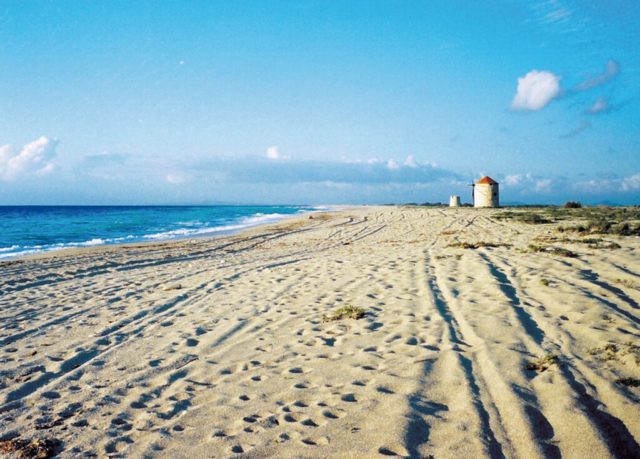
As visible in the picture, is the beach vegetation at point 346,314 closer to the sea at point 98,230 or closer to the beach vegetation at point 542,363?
the beach vegetation at point 542,363

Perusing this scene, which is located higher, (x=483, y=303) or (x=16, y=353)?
(x=483, y=303)

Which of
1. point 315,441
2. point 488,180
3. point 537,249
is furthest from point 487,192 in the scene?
point 315,441

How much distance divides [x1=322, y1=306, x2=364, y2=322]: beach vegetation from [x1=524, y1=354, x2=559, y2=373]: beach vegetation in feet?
7.50

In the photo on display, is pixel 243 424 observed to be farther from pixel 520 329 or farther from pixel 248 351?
pixel 520 329

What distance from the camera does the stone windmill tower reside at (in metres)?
40.5

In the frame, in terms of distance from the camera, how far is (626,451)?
237 centimetres

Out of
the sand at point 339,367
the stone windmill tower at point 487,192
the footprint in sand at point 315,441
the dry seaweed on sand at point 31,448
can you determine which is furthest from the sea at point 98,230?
the stone windmill tower at point 487,192

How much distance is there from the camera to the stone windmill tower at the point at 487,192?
1596 inches

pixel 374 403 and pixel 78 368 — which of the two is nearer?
pixel 374 403

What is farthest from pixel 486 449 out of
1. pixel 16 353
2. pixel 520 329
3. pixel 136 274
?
pixel 136 274

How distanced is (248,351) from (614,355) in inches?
150

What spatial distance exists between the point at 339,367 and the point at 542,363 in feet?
6.50

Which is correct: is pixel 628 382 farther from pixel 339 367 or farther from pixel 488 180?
pixel 488 180

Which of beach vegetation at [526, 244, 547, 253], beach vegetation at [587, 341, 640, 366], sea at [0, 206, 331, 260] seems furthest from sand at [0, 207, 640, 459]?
sea at [0, 206, 331, 260]
